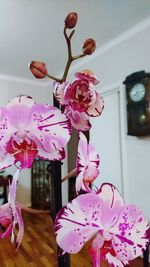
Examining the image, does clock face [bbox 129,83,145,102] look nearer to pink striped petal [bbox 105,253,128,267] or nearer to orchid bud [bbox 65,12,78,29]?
orchid bud [bbox 65,12,78,29]

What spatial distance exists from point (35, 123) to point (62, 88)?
0.08 meters

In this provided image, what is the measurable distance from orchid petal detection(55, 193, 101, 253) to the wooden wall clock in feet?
6.28

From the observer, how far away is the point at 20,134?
0.36 m

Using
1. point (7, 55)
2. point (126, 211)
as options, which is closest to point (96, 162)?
point (126, 211)

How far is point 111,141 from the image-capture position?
8.77ft

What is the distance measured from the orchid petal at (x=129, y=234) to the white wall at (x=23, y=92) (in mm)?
3583

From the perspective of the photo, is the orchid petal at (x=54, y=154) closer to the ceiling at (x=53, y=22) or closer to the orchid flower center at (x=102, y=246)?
the orchid flower center at (x=102, y=246)

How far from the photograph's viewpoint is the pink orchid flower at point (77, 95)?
0.38 meters

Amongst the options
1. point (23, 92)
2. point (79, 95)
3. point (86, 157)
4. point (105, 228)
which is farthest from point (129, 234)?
point (23, 92)

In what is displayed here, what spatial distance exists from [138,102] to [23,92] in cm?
247

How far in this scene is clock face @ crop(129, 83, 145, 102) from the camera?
7.23ft

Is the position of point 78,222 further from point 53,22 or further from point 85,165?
point 53,22

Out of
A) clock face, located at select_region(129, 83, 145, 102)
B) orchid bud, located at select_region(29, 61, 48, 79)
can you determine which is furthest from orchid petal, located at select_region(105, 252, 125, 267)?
clock face, located at select_region(129, 83, 145, 102)

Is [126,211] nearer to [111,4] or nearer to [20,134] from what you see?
[20,134]
